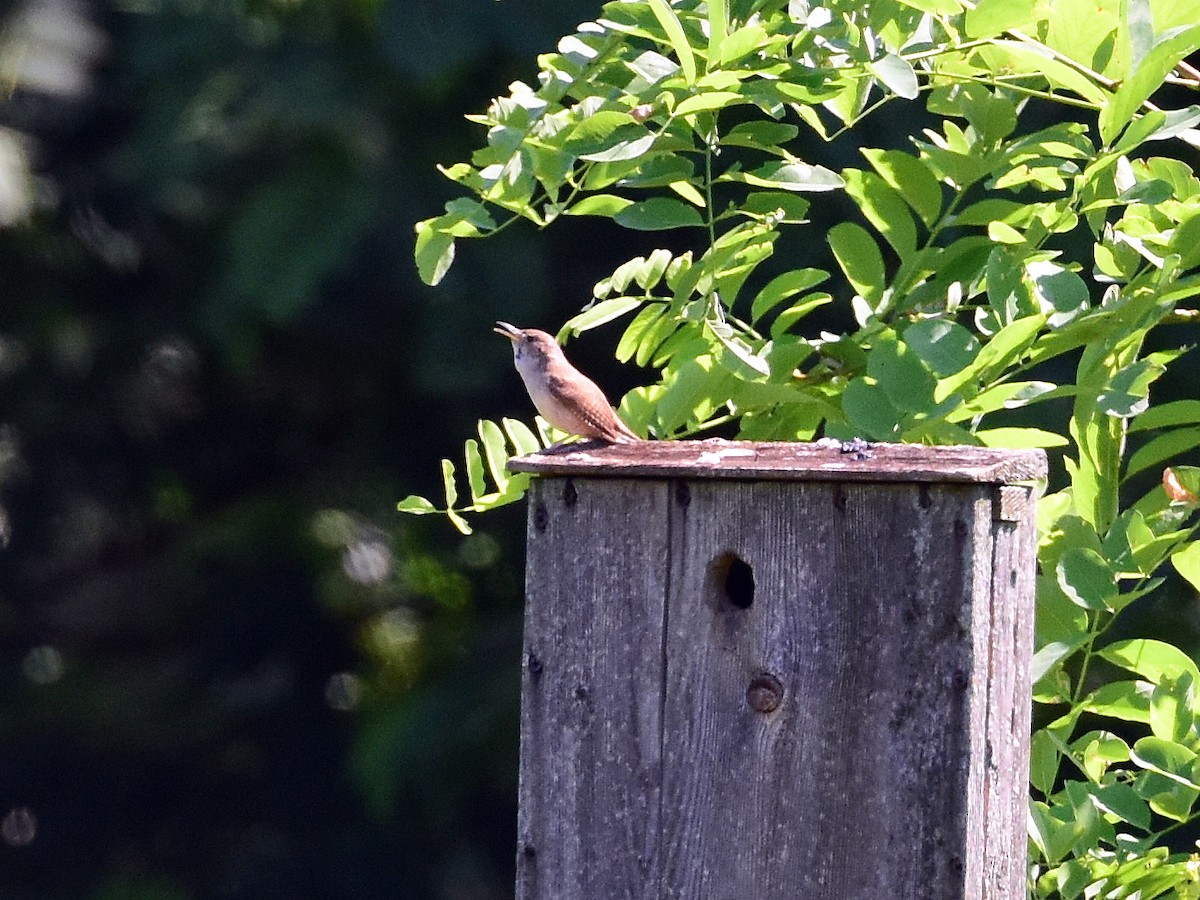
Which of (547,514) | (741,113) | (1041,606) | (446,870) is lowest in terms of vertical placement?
(446,870)

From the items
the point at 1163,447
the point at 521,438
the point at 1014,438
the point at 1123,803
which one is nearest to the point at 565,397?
the point at 521,438

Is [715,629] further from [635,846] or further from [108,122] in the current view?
[108,122]

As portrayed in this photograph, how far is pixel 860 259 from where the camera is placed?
71.7 inches

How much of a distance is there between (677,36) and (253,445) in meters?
5.47

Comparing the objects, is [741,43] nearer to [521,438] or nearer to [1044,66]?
[1044,66]

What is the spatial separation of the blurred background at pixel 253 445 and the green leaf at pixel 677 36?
3359 millimetres

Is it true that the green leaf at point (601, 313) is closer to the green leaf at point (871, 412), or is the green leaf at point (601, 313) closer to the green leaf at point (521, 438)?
the green leaf at point (521, 438)

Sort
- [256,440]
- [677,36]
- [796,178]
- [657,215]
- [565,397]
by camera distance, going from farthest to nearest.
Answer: [256,440] → [565,397] → [657,215] → [796,178] → [677,36]

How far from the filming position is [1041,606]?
1722mm

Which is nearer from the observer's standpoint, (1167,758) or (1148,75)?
(1148,75)

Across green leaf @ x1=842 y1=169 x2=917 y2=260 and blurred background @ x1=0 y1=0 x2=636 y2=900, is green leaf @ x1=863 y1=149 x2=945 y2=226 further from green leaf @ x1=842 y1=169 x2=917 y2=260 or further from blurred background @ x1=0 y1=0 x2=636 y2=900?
blurred background @ x1=0 y1=0 x2=636 y2=900

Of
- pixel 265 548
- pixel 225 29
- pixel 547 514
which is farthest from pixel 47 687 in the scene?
pixel 547 514

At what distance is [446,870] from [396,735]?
85 cm

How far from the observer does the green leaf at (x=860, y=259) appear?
1816mm
